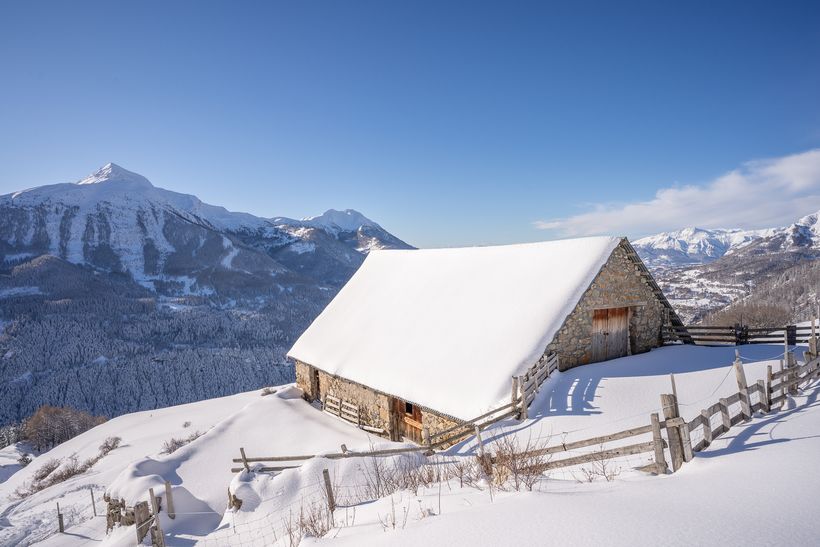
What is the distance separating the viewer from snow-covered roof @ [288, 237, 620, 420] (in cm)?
1271

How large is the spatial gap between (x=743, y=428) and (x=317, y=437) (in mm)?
13964

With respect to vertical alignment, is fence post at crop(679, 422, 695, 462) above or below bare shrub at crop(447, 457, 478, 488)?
above

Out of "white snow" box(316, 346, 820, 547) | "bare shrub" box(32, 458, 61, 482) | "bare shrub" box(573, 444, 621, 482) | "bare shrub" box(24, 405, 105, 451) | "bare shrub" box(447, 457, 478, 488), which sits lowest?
"bare shrub" box(24, 405, 105, 451)

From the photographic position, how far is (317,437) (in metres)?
16.2

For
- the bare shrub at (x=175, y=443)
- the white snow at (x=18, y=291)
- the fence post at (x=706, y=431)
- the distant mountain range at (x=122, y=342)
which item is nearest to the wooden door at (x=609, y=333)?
the fence post at (x=706, y=431)

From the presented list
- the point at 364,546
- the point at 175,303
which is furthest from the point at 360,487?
the point at 175,303

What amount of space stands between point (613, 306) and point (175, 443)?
25.1 m

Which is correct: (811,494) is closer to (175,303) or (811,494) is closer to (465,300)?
(465,300)

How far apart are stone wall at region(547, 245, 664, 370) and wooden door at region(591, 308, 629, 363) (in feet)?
0.97

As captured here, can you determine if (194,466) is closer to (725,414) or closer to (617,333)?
(725,414)

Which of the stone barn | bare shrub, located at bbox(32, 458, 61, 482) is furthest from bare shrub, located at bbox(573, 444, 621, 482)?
bare shrub, located at bbox(32, 458, 61, 482)

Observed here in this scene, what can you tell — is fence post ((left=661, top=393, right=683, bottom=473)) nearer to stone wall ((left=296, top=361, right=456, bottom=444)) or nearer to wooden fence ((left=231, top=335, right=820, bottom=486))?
wooden fence ((left=231, top=335, right=820, bottom=486))

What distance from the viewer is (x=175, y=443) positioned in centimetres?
2345

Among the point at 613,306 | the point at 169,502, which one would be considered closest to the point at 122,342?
the point at 169,502
